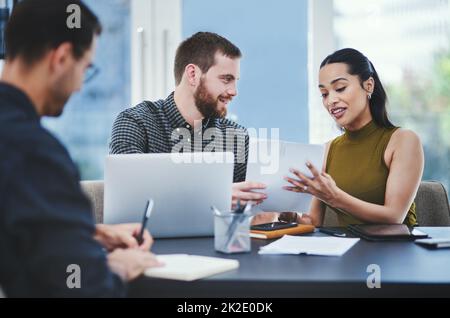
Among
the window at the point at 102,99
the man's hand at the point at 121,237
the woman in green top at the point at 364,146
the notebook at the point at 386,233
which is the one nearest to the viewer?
the man's hand at the point at 121,237

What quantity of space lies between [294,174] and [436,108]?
1.73 m

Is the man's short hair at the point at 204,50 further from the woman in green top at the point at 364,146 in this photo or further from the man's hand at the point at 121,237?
the man's hand at the point at 121,237

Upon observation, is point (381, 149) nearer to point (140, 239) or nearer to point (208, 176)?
point (208, 176)

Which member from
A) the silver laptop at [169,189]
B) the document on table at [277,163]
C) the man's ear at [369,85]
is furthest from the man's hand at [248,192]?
the man's ear at [369,85]

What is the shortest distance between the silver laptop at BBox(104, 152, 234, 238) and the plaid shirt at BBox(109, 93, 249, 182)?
2.36 ft

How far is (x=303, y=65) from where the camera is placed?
2.99 meters

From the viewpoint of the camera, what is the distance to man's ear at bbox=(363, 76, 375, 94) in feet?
6.94

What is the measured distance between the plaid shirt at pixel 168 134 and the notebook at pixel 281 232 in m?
0.78

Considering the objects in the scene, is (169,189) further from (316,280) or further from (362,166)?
(362,166)

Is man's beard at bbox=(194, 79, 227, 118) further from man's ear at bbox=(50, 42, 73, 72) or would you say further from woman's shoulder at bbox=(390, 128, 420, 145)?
man's ear at bbox=(50, 42, 73, 72)

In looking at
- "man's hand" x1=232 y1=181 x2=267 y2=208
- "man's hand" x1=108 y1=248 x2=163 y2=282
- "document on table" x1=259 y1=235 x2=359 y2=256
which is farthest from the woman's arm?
"man's hand" x1=108 y1=248 x2=163 y2=282

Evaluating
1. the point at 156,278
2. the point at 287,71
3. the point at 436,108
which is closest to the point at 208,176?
the point at 156,278

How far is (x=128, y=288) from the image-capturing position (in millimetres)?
1008

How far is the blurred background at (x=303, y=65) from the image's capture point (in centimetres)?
294
